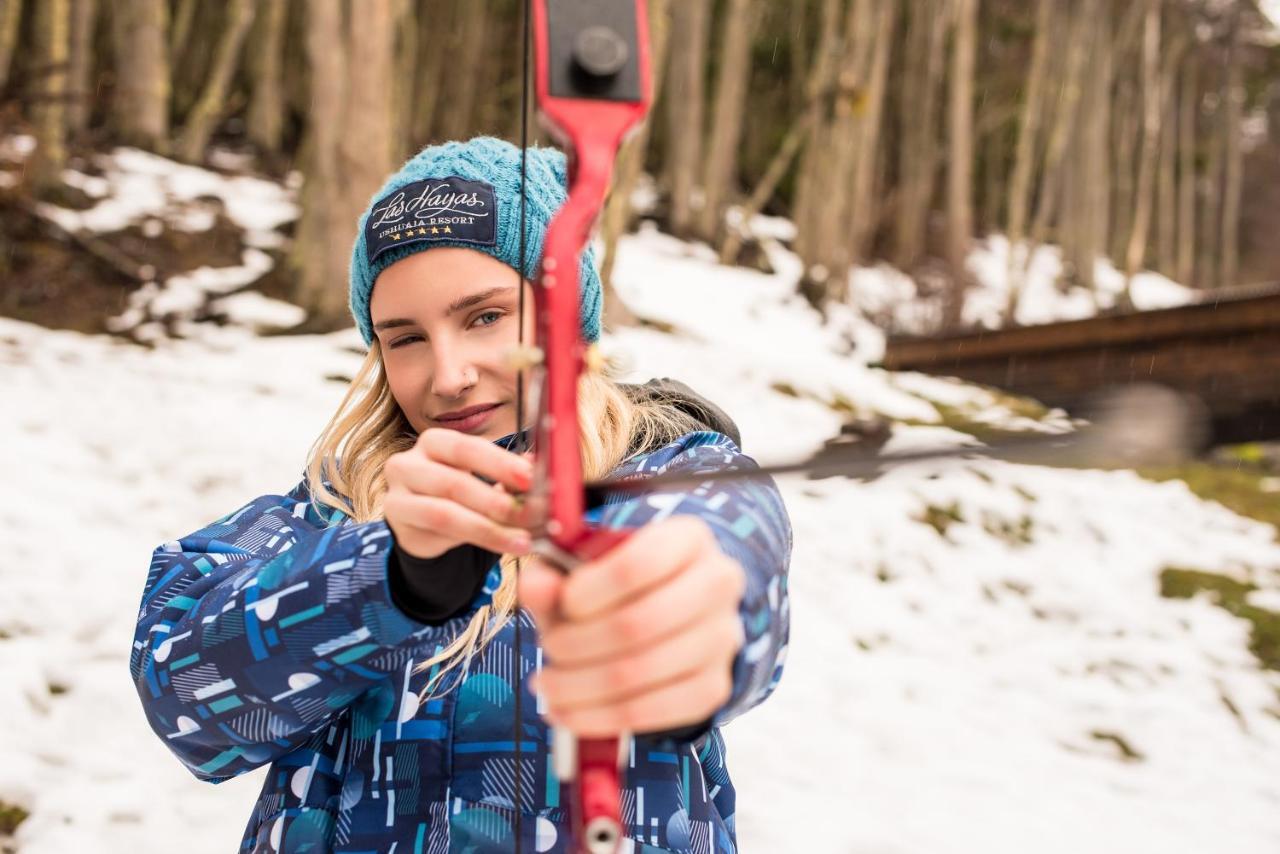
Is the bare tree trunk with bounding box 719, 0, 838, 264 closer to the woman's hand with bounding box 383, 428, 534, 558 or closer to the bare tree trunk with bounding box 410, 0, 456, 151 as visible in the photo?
the bare tree trunk with bounding box 410, 0, 456, 151

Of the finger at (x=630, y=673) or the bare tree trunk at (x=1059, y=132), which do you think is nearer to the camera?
the finger at (x=630, y=673)

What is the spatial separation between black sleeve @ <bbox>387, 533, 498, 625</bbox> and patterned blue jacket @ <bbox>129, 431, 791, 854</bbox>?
0.01 meters

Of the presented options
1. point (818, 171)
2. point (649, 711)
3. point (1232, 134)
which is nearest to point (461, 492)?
point (649, 711)

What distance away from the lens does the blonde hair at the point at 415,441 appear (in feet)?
4.10

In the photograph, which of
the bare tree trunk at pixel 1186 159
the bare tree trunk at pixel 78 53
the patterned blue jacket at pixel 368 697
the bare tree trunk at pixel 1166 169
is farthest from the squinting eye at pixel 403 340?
the bare tree trunk at pixel 1186 159

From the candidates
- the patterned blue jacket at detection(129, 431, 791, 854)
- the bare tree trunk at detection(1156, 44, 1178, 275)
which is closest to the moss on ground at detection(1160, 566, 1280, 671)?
the patterned blue jacket at detection(129, 431, 791, 854)

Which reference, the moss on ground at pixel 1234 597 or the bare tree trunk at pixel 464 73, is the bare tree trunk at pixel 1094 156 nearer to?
the bare tree trunk at pixel 464 73

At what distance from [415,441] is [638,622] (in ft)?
3.03

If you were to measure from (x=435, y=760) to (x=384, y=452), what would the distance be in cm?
44

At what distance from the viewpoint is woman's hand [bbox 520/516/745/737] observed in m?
0.59

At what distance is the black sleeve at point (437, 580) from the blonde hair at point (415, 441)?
26 centimetres

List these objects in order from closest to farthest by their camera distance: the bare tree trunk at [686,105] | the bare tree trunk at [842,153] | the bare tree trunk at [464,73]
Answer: the bare tree trunk at [842,153] → the bare tree trunk at [686,105] → the bare tree trunk at [464,73]

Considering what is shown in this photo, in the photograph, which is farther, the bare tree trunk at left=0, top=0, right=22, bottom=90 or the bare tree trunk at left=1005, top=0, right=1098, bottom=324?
the bare tree trunk at left=1005, top=0, right=1098, bottom=324

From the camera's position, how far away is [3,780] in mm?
2311
